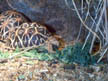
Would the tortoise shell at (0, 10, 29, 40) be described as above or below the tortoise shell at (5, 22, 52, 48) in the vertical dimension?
above

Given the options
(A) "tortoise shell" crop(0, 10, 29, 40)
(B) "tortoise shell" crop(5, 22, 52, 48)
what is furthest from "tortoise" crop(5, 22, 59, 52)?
(A) "tortoise shell" crop(0, 10, 29, 40)

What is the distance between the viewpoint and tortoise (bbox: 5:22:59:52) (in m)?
2.15

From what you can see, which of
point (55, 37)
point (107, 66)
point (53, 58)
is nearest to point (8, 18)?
point (55, 37)

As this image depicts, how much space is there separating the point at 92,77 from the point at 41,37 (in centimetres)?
86

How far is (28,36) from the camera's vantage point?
217 centimetres

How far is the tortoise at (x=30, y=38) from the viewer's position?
7.06 feet

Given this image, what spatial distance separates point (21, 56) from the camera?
1.86 metres

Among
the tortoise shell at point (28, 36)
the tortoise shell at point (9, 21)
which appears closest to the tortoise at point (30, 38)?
the tortoise shell at point (28, 36)

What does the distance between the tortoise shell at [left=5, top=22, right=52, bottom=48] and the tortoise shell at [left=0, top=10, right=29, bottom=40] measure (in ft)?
0.58

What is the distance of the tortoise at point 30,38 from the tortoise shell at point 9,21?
19cm

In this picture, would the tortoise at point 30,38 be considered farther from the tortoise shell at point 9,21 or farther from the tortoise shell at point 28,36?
the tortoise shell at point 9,21

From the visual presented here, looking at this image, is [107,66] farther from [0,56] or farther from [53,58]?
[0,56]

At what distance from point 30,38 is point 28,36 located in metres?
0.03

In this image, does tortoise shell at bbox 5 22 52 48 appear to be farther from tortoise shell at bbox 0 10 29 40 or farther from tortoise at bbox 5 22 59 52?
tortoise shell at bbox 0 10 29 40
